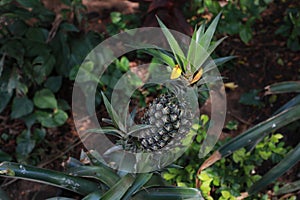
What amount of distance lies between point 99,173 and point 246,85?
1127mm

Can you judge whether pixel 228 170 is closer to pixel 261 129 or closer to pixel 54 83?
pixel 261 129

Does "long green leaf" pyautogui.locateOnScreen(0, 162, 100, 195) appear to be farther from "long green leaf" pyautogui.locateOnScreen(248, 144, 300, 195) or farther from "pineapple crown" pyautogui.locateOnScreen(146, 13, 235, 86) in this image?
"long green leaf" pyautogui.locateOnScreen(248, 144, 300, 195)

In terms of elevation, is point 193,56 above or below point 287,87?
→ above

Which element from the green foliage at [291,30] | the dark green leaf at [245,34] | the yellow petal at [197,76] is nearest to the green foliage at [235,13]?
the dark green leaf at [245,34]

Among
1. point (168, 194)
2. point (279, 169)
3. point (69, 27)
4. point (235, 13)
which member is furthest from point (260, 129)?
point (69, 27)

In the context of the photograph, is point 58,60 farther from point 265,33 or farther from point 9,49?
point 265,33

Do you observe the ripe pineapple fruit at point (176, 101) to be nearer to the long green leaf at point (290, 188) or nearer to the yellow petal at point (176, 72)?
the yellow petal at point (176, 72)

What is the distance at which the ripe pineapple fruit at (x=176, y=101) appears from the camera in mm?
1206

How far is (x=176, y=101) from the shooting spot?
1.25 metres

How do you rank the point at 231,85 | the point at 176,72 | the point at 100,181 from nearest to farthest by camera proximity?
the point at 176,72, the point at 100,181, the point at 231,85

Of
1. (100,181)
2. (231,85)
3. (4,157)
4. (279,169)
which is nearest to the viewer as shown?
(100,181)

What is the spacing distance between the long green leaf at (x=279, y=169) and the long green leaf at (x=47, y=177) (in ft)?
2.11

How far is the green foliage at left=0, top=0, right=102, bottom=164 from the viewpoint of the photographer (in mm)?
2076

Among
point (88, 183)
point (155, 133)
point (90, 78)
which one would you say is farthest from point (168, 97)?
point (90, 78)
